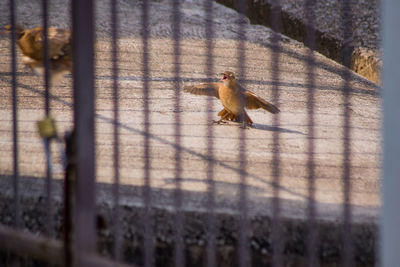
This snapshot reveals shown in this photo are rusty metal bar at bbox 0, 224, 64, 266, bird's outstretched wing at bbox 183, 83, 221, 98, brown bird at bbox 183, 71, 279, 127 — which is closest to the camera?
rusty metal bar at bbox 0, 224, 64, 266

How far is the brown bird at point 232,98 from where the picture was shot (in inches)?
157

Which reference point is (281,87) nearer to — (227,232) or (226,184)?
(226,184)

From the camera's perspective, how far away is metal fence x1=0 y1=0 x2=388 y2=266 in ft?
4.71

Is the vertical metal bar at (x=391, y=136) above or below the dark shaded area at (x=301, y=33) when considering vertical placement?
below

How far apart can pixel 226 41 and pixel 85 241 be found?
4.72m

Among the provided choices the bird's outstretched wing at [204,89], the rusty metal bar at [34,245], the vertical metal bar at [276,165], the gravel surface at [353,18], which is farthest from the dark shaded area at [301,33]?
the rusty metal bar at [34,245]

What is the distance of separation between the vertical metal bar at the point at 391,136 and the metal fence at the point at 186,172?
12.8 inches

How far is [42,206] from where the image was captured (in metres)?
2.28

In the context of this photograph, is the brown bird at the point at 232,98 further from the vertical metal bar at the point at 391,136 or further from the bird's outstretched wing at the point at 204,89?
the vertical metal bar at the point at 391,136

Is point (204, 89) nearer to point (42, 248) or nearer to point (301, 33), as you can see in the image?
point (301, 33)

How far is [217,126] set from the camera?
4016 mm

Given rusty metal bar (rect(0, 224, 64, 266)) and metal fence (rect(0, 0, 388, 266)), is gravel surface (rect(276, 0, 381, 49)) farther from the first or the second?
rusty metal bar (rect(0, 224, 64, 266))

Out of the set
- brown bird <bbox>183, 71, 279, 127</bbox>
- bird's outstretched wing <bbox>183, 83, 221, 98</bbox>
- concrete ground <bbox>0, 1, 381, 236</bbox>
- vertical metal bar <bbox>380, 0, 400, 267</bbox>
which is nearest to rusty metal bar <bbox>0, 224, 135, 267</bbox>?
concrete ground <bbox>0, 1, 381, 236</bbox>

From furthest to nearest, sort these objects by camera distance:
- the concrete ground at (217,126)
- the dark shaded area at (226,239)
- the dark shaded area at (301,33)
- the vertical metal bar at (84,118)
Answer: the dark shaded area at (301,33) → the concrete ground at (217,126) → the dark shaded area at (226,239) → the vertical metal bar at (84,118)
